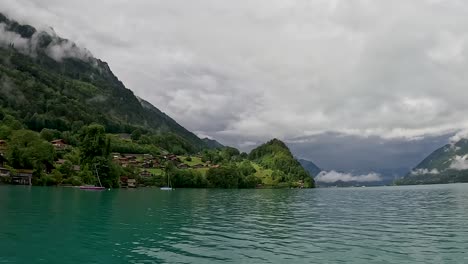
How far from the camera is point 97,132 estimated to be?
570 feet

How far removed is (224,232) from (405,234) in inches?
803

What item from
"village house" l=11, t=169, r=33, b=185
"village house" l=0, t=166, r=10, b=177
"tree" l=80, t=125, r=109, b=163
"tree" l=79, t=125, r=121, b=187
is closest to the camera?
"village house" l=0, t=166, r=10, b=177

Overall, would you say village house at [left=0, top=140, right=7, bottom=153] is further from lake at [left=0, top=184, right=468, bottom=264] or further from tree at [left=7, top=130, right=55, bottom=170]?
lake at [left=0, top=184, right=468, bottom=264]

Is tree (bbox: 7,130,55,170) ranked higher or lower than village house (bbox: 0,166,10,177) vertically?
higher

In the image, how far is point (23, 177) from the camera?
15488 centimetres

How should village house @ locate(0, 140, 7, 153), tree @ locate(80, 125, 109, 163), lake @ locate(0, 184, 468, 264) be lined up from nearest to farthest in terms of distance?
lake @ locate(0, 184, 468, 264) < tree @ locate(80, 125, 109, 163) < village house @ locate(0, 140, 7, 153)

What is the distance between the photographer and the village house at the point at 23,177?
498ft

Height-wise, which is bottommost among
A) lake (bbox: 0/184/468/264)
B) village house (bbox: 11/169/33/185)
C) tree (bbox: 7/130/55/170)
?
lake (bbox: 0/184/468/264)

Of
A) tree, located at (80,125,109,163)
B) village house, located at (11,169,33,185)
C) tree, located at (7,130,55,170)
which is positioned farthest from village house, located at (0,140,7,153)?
tree, located at (80,125,109,163)

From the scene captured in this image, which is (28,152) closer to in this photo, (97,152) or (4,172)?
(4,172)

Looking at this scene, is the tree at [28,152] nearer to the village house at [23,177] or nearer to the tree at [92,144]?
the village house at [23,177]

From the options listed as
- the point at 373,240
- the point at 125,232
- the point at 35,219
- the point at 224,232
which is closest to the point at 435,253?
the point at 373,240

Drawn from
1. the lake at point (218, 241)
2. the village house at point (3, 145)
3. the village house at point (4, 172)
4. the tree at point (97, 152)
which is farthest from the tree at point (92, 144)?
the lake at point (218, 241)

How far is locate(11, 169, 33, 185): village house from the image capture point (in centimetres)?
15176
